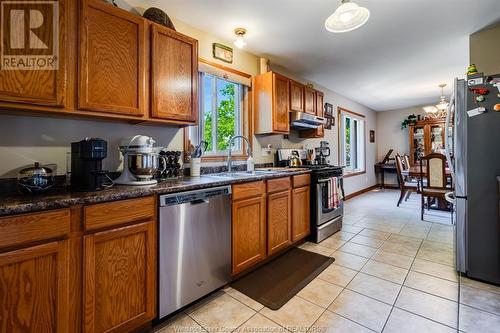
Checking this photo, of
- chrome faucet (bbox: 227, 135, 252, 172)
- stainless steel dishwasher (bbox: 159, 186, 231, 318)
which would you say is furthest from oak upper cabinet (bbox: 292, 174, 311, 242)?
stainless steel dishwasher (bbox: 159, 186, 231, 318)

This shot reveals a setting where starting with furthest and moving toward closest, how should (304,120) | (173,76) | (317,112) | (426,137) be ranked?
1. (426,137)
2. (317,112)
3. (304,120)
4. (173,76)

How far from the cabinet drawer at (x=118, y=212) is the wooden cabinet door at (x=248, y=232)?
2.44ft

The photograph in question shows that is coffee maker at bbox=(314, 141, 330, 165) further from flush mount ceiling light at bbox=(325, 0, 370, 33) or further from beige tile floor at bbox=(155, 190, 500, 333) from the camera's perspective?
flush mount ceiling light at bbox=(325, 0, 370, 33)

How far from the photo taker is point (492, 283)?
1.99 m

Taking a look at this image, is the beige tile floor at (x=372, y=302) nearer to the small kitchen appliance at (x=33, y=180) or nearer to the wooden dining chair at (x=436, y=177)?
the small kitchen appliance at (x=33, y=180)

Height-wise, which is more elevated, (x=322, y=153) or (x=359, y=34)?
(x=359, y=34)

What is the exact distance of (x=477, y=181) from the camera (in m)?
2.05

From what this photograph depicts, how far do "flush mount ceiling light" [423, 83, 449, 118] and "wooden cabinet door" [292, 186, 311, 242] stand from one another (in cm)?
419

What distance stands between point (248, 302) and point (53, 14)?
7.69ft

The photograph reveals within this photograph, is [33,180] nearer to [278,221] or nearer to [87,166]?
[87,166]

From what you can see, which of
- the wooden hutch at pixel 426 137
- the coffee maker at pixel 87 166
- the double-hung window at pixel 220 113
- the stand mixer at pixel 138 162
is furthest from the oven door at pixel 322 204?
the wooden hutch at pixel 426 137

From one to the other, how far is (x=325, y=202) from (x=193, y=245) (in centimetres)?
196

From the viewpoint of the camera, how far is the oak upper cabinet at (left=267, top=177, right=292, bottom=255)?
2.39 meters

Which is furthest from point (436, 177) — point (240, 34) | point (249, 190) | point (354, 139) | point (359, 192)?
point (240, 34)
